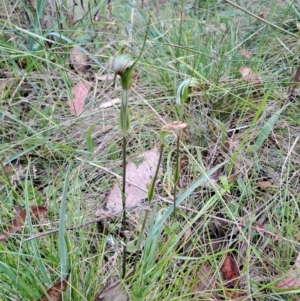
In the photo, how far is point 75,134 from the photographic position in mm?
1479

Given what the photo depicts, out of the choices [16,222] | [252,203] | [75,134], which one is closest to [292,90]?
[252,203]

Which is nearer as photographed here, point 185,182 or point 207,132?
point 185,182

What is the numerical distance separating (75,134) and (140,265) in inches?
24.2

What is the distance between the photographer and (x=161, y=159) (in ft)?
3.87

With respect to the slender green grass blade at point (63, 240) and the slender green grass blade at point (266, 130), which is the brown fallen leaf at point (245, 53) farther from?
the slender green grass blade at point (63, 240)

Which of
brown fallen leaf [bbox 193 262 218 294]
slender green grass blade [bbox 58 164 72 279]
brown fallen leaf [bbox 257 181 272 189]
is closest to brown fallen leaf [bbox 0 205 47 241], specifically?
slender green grass blade [bbox 58 164 72 279]

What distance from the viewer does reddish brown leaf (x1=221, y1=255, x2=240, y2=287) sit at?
3.49ft

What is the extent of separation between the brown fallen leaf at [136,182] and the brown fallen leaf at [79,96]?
0.34 meters

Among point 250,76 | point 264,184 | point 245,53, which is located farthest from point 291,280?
point 245,53

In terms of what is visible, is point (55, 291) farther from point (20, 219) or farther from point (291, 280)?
point (291, 280)

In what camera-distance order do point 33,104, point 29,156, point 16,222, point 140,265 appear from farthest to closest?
point 33,104 → point 29,156 → point 16,222 → point 140,265

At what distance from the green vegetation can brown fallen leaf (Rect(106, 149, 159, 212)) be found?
0.03 metres

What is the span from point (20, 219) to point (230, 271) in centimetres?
53

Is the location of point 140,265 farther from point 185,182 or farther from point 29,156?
point 29,156
